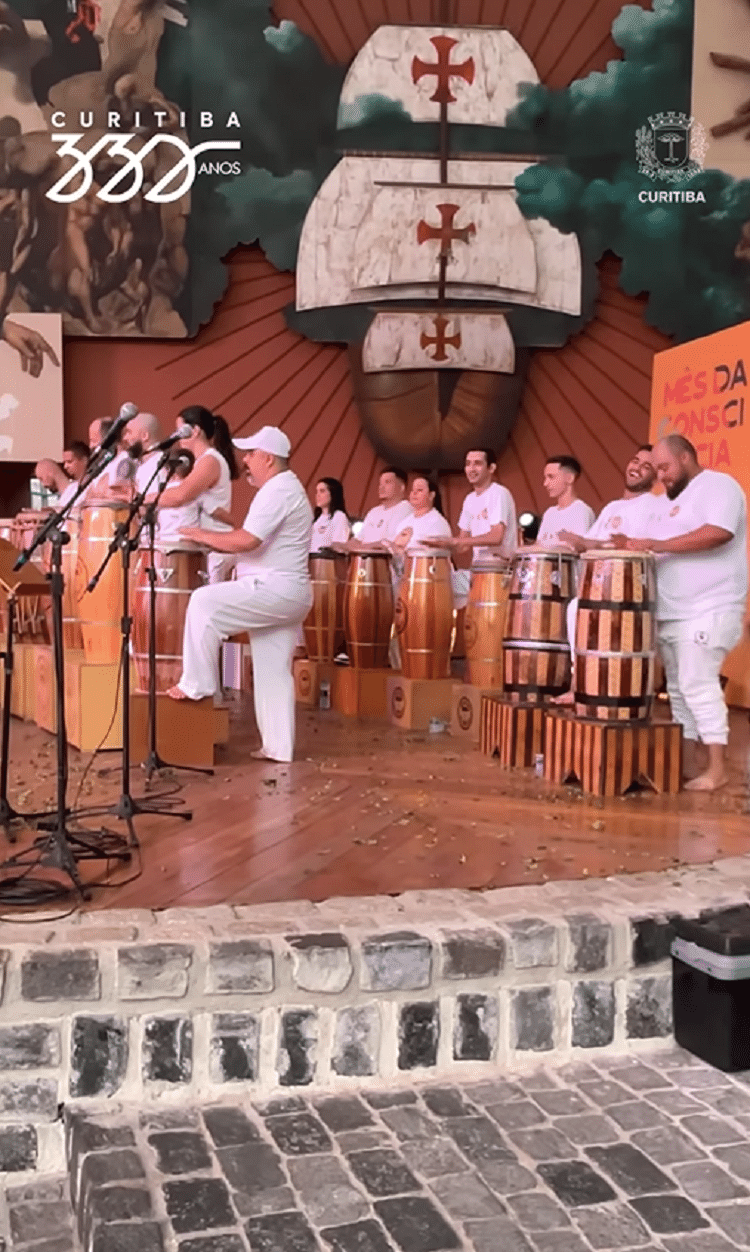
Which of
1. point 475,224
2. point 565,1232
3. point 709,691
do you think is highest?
point 475,224

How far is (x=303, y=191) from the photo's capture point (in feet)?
28.7

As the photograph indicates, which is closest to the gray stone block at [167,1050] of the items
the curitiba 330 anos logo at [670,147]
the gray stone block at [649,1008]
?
the gray stone block at [649,1008]

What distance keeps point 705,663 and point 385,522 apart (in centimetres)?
333

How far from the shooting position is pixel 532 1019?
255cm

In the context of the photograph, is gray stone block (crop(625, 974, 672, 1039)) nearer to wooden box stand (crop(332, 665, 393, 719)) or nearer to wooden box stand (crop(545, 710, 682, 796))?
wooden box stand (crop(545, 710, 682, 796))

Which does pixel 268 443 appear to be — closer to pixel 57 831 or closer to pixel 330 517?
pixel 57 831

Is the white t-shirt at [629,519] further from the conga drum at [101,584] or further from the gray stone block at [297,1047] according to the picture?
the gray stone block at [297,1047]

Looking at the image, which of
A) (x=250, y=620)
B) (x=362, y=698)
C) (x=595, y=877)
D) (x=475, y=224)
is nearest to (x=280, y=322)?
(x=475, y=224)

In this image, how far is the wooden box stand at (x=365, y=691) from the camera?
249 inches

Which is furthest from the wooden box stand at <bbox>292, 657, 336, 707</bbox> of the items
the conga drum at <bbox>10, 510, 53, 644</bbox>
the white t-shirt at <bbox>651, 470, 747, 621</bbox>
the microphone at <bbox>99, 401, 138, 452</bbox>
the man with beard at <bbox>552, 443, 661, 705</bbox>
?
the microphone at <bbox>99, 401, 138, 452</bbox>

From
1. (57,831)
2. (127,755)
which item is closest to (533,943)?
(57,831)

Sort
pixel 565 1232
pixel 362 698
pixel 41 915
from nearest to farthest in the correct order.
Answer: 1. pixel 565 1232
2. pixel 41 915
3. pixel 362 698

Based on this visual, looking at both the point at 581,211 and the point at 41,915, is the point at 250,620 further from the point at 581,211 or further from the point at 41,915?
the point at 581,211

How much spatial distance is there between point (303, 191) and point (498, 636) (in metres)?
4.63
